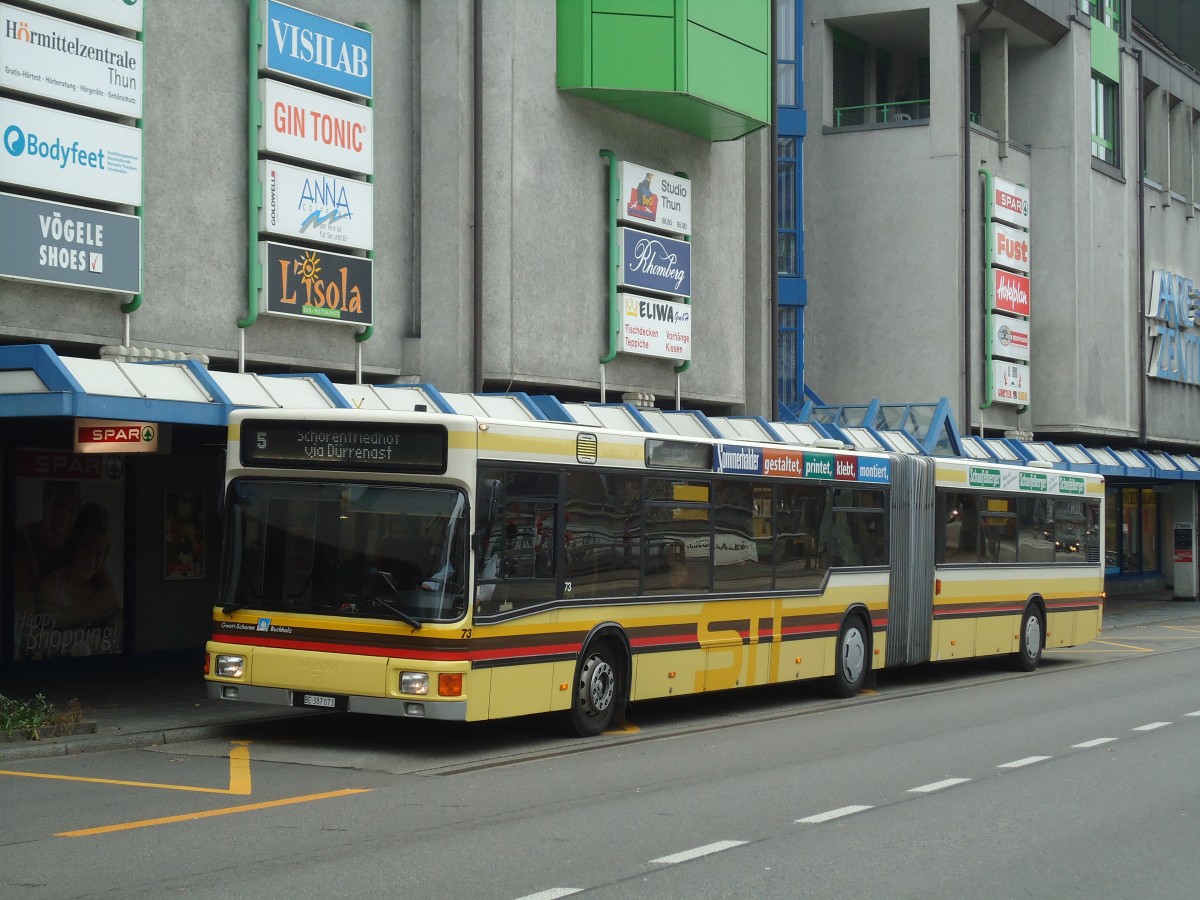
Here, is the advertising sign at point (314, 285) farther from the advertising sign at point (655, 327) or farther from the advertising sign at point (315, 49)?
the advertising sign at point (655, 327)

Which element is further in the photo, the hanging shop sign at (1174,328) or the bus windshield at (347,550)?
the hanging shop sign at (1174,328)

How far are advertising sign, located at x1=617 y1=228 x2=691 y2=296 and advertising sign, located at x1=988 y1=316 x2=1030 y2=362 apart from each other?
13064mm

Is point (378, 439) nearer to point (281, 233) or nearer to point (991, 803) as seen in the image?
point (991, 803)

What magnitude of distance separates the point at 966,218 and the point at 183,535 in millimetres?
21439

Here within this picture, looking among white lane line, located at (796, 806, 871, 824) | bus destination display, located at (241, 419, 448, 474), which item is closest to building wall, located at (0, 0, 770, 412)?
bus destination display, located at (241, 419, 448, 474)

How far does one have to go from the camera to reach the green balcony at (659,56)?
22.8 m

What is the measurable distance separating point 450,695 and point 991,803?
413cm

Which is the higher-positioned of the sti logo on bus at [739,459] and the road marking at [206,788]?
the sti logo on bus at [739,459]

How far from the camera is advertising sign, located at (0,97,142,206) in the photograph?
1531cm

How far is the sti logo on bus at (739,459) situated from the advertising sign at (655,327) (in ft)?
25.1

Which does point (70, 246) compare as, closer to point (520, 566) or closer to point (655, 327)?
point (520, 566)

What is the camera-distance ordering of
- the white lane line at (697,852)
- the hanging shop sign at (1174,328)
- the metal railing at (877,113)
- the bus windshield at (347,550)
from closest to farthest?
the white lane line at (697,852) → the bus windshield at (347,550) → the metal railing at (877,113) → the hanging shop sign at (1174,328)

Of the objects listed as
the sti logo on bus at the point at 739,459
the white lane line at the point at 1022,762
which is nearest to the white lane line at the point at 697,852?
the white lane line at the point at 1022,762

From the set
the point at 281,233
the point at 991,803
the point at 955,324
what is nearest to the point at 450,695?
the point at 991,803
